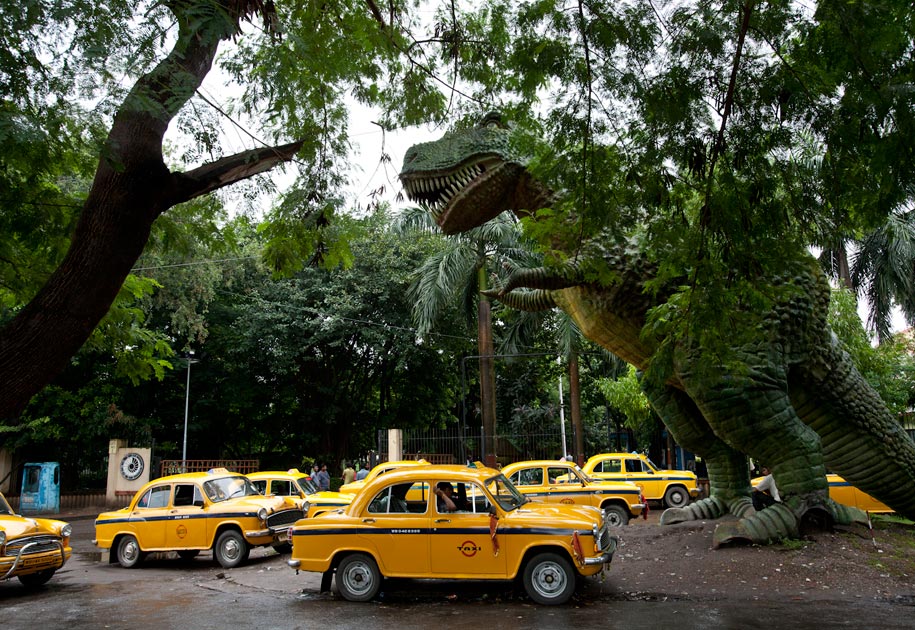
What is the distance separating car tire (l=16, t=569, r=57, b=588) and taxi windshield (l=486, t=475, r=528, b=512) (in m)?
5.71

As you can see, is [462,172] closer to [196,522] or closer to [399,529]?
[399,529]

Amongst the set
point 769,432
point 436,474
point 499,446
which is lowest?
point 436,474

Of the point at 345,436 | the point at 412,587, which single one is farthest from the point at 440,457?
the point at 412,587

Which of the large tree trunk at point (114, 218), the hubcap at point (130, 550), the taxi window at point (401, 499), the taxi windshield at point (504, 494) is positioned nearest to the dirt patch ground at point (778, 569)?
the taxi windshield at point (504, 494)

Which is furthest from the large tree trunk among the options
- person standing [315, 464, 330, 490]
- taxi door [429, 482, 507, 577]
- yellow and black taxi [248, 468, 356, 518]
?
person standing [315, 464, 330, 490]

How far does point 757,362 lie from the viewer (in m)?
7.55

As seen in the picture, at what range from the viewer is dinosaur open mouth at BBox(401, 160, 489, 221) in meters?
7.70

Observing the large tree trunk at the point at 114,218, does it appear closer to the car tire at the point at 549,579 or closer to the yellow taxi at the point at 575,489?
the car tire at the point at 549,579

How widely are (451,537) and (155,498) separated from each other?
568 centimetres

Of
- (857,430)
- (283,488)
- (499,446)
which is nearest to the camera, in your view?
(857,430)

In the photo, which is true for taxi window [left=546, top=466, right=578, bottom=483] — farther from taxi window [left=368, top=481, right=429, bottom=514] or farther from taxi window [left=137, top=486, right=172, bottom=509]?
taxi window [left=137, top=486, right=172, bottom=509]

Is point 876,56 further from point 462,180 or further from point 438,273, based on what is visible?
point 438,273

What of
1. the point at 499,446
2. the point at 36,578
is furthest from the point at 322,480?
the point at 499,446

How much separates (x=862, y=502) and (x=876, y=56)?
10.5 m
